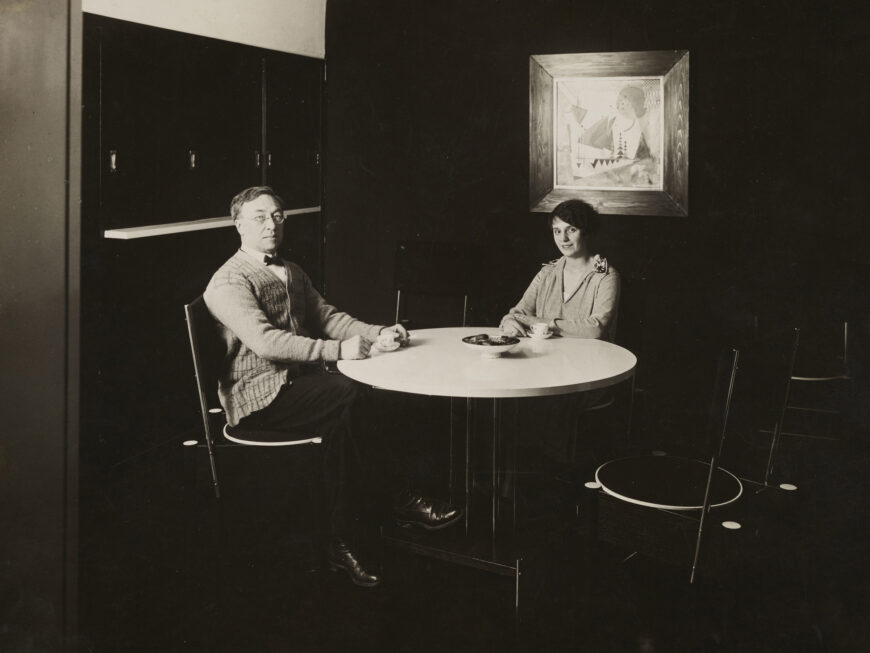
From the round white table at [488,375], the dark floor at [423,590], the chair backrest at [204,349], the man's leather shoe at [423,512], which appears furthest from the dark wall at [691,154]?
the chair backrest at [204,349]

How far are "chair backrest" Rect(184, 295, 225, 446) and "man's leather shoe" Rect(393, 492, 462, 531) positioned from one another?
745 mm

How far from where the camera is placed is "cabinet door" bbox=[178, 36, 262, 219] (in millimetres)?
4305

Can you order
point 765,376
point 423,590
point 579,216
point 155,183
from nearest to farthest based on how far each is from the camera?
1. point 765,376
2. point 423,590
3. point 579,216
4. point 155,183

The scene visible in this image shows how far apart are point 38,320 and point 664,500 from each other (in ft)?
6.05

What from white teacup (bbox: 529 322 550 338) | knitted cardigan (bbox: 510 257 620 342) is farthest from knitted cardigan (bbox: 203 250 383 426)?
knitted cardigan (bbox: 510 257 620 342)

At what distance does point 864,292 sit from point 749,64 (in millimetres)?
1275

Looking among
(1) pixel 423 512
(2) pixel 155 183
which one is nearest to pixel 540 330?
(1) pixel 423 512

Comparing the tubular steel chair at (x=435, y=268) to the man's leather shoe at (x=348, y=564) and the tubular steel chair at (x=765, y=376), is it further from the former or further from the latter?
the tubular steel chair at (x=765, y=376)

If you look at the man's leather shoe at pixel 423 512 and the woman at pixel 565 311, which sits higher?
the woman at pixel 565 311

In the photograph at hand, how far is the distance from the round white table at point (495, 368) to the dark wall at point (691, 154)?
141cm

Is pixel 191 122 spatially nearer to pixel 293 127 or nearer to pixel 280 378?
pixel 293 127

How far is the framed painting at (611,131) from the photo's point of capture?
4602 mm

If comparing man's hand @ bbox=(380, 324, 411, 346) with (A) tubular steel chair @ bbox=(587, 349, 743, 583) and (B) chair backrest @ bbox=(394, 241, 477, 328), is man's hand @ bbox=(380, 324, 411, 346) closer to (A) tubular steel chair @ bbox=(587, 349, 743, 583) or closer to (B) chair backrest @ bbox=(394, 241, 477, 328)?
(A) tubular steel chair @ bbox=(587, 349, 743, 583)

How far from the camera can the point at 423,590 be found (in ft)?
9.77
